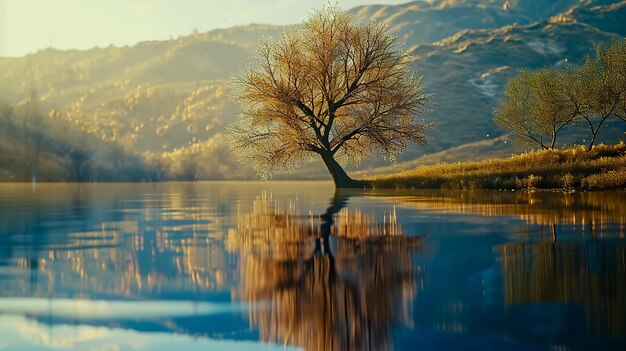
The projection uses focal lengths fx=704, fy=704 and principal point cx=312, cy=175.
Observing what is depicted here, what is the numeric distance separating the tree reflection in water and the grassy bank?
99.9 feet

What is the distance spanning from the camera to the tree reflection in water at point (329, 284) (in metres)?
7.17

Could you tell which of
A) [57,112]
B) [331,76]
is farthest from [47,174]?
[331,76]

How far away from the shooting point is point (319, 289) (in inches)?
365

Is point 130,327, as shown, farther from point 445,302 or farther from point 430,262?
point 430,262

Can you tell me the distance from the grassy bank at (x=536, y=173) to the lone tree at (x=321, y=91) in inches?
159

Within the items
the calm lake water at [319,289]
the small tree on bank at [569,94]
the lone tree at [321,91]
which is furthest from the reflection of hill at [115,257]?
the small tree on bank at [569,94]

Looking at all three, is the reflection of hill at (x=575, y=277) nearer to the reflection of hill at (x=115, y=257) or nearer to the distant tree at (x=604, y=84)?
the reflection of hill at (x=115, y=257)

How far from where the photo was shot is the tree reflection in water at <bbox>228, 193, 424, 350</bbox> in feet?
23.5

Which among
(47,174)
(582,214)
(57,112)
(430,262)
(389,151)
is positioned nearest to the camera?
(430,262)

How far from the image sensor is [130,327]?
7.49 meters

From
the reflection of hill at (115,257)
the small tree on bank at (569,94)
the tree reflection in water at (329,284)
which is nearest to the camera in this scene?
the tree reflection in water at (329,284)

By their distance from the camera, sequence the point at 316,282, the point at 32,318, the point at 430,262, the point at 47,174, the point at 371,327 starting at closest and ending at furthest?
the point at 371,327, the point at 32,318, the point at 316,282, the point at 430,262, the point at 47,174

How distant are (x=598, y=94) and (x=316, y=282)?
67.5 metres

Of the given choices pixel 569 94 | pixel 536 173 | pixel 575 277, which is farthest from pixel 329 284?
pixel 569 94
